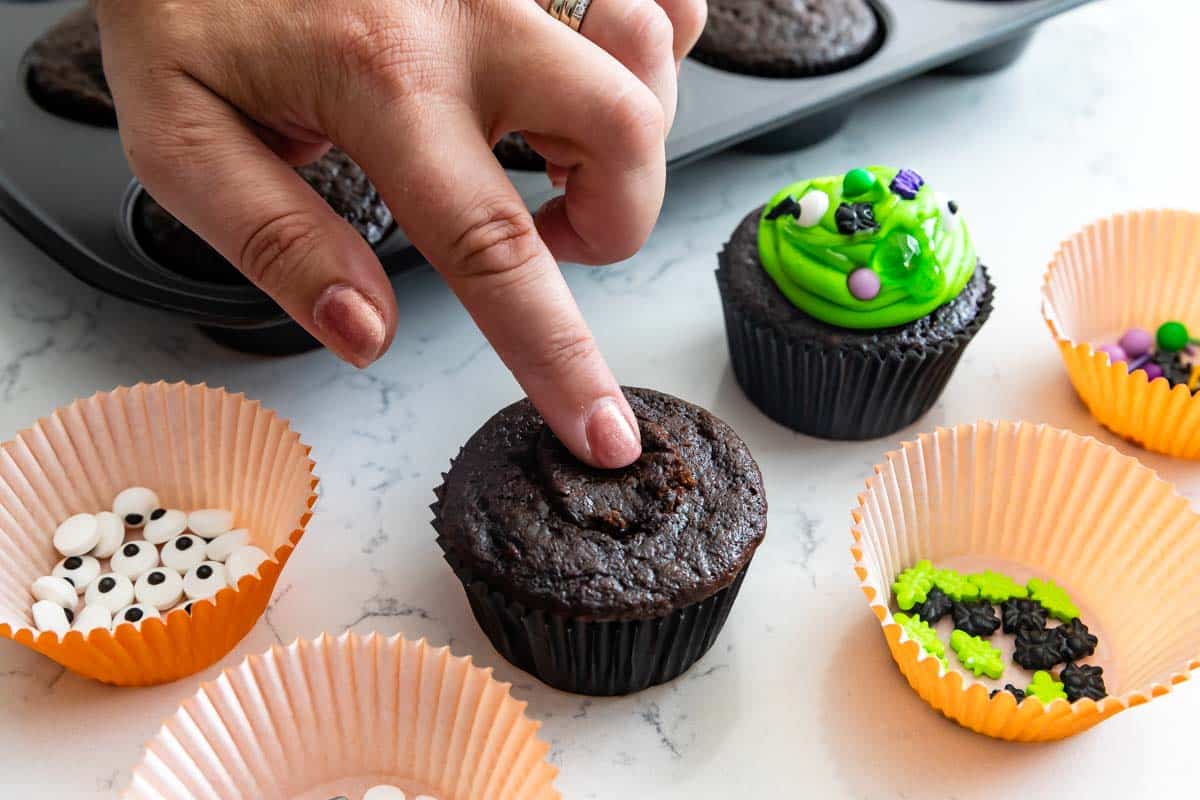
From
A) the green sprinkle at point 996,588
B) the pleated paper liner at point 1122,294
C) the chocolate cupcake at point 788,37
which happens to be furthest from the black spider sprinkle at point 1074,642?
the chocolate cupcake at point 788,37

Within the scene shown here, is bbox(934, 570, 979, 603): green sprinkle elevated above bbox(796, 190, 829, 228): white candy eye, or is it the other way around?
bbox(796, 190, 829, 228): white candy eye

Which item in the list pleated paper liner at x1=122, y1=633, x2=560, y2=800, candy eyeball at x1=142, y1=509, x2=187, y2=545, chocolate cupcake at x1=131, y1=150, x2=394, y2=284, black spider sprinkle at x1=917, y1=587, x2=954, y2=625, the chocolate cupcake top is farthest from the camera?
chocolate cupcake at x1=131, y1=150, x2=394, y2=284

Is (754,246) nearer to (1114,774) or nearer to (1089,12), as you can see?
(1114,774)

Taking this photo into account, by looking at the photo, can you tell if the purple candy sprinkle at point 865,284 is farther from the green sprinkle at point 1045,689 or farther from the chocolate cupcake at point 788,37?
the chocolate cupcake at point 788,37

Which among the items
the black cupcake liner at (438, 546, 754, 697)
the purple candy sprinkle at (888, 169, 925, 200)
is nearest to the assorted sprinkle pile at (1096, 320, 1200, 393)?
the purple candy sprinkle at (888, 169, 925, 200)

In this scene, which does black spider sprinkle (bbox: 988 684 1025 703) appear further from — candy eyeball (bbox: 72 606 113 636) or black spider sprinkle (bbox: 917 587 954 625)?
candy eyeball (bbox: 72 606 113 636)

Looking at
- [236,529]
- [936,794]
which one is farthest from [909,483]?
[236,529]
